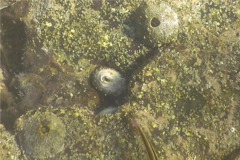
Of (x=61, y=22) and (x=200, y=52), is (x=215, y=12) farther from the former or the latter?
(x=61, y=22)

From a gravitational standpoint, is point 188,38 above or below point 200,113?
Answer: above

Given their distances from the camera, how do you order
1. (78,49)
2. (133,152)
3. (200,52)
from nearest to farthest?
(133,152)
(200,52)
(78,49)

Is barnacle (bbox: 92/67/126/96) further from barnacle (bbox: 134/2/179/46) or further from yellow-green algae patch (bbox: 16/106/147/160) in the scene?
barnacle (bbox: 134/2/179/46)

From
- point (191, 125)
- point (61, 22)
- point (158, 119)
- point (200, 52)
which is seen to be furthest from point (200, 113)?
point (61, 22)

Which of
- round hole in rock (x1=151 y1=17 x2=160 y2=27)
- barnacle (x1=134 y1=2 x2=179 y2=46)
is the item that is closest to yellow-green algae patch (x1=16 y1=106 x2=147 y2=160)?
barnacle (x1=134 y1=2 x2=179 y2=46)

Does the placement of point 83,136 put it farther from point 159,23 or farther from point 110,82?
point 159,23

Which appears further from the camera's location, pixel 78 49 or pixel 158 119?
pixel 78 49

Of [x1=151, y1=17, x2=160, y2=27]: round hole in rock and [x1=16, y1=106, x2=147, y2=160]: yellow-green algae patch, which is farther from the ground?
[x1=151, y1=17, x2=160, y2=27]: round hole in rock
